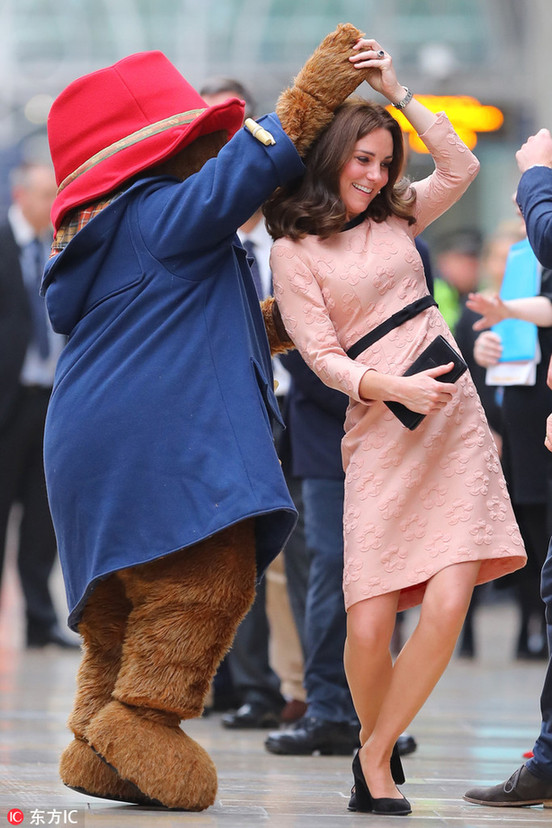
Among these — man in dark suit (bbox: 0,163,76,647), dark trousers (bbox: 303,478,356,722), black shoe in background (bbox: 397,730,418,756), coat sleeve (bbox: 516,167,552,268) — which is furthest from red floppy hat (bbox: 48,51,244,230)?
man in dark suit (bbox: 0,163,76,647)

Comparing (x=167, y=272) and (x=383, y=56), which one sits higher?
(x=383, y=56)

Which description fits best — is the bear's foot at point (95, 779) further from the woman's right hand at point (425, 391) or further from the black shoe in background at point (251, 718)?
the black shoe in background at point (251, 718)

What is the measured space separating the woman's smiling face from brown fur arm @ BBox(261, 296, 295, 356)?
38cm

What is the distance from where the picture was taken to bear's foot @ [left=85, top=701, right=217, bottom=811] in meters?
3.55

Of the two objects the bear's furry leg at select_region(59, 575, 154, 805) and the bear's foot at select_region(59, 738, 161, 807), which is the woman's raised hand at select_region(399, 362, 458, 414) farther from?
the bear's foot at select_region(59, 738, 161, 807)

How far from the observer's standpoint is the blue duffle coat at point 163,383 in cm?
359

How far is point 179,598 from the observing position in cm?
359

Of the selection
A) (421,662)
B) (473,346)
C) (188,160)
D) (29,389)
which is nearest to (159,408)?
(188,160)

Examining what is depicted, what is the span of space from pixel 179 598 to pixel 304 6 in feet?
48.7

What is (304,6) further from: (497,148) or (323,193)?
(323,193)

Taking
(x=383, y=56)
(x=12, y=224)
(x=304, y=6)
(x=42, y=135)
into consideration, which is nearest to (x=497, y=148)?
(x=304, y=6)

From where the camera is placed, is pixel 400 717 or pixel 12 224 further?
pixel 12 224

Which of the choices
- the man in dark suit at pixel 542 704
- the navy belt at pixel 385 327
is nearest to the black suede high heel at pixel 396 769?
the man in dark suit at pixel 542 704

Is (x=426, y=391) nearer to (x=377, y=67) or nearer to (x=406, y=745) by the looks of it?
(x=377, y=67)
